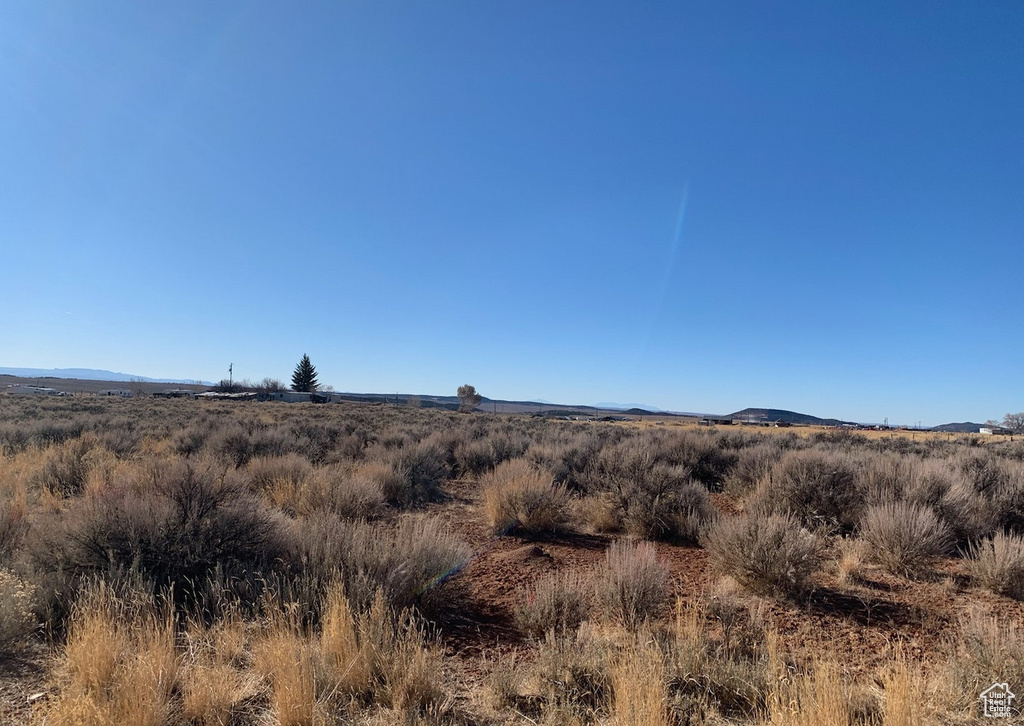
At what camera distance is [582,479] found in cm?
1096

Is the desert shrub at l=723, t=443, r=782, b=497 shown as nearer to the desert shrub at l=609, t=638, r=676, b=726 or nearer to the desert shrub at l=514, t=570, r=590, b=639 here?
the desert shrub at l=514, t=570, r=590, b=639

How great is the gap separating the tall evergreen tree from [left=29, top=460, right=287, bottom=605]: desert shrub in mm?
102646

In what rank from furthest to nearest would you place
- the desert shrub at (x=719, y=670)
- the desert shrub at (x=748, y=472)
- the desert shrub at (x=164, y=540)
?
the desert shrub at (x=748, y=472), the desert shrub at (x=164, y=540), the desert shrub at (x=719, y=670)

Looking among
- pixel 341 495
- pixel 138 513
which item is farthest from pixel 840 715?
pixel 341 495

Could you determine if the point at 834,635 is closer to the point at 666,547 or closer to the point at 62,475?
the point at 666,547

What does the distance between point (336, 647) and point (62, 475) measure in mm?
9186

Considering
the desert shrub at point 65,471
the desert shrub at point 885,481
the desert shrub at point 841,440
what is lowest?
the desert shrub at point 65,471

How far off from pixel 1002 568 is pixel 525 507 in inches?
232

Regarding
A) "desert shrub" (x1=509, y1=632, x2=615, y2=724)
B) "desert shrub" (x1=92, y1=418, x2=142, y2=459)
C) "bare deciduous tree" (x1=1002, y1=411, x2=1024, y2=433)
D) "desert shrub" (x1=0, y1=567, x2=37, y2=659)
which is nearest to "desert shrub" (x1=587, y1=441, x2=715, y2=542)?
"desert shrub" (x1=509, y1=632, x2=615, y2=724)

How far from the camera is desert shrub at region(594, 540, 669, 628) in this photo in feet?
14.3

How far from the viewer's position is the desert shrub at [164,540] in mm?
4492

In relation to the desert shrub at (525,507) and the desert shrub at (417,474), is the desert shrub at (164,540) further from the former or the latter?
the desert shrub at (417,474)

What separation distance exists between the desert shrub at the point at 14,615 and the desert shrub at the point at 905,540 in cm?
856

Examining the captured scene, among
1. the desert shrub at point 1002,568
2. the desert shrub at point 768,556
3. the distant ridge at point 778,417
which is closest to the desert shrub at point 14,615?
the desert shrub at point 768,556
